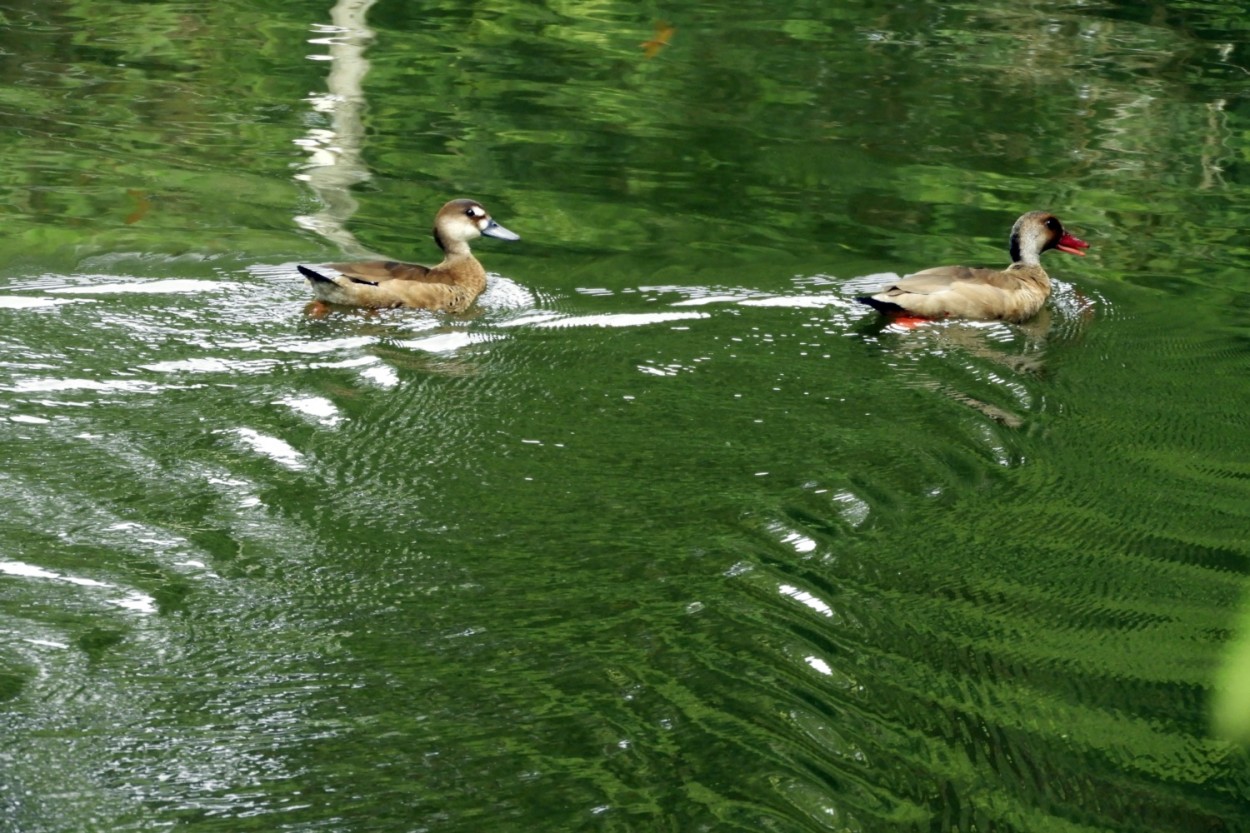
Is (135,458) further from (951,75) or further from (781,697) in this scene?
(951,75)

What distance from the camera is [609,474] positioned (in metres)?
6.66

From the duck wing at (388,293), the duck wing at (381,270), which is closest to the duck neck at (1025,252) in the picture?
the duck wing at (388,293)

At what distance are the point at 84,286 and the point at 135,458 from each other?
258cm

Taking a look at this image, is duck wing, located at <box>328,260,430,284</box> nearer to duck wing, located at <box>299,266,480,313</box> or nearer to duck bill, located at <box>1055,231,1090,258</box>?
duck wing, located at <box>299,266,480,313</box>

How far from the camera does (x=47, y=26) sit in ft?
52.5

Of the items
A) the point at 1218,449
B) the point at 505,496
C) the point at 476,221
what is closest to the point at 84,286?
the point at 476,221

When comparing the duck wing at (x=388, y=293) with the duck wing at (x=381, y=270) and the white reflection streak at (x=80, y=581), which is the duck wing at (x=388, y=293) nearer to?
the duck wing at (x=381, y=270)

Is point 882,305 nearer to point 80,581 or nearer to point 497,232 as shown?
point 497,232

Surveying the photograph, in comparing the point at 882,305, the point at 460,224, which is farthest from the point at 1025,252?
the point at 460,224

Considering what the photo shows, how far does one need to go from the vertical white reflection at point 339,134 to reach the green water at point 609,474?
0.08 meters

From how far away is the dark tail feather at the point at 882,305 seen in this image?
8.88 meters

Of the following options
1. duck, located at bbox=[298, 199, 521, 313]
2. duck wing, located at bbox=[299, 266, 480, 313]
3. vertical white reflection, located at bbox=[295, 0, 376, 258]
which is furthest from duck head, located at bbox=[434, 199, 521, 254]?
vertical white reflection, located at bbox=[295, 0, 376, 258]

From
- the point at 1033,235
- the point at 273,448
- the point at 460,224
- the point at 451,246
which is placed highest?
the point at 1033,235

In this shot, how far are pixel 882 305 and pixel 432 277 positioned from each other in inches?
95.1
